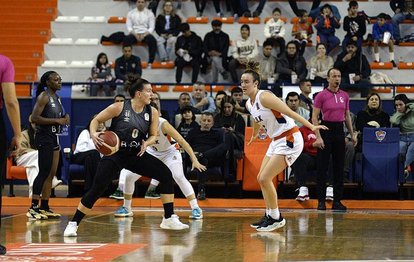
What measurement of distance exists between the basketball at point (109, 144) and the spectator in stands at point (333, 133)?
13.6 ft

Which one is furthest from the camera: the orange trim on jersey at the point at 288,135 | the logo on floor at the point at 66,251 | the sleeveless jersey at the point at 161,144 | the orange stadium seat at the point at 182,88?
the orange stadium seat at the point at 182,88

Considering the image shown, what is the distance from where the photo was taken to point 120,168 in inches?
394

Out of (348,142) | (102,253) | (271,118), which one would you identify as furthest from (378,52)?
(102,253)

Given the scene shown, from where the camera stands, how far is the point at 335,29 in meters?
20.0

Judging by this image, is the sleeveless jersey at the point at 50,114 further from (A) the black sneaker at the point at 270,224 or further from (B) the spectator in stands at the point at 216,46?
(B) the spectator in stands at the point at 216,46

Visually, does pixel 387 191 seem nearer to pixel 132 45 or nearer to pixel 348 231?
pixel 348 231

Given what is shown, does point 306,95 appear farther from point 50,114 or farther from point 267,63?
point 50,114

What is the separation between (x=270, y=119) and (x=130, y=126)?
173 centimetres

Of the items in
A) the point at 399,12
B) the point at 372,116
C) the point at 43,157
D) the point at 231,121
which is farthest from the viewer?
the point at 399,12

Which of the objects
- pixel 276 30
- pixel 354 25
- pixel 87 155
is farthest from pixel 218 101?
pixel 354 25

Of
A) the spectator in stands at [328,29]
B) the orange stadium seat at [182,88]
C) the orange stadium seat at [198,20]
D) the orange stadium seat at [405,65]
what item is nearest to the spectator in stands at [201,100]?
the orange stadium seat at [182,88]

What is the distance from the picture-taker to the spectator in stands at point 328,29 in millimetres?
19438

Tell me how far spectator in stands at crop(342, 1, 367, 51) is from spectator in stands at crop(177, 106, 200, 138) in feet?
A: 18.0

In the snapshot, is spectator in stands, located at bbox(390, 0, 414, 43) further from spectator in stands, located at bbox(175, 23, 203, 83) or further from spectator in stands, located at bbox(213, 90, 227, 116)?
spectator in stands, located at bbox(213, 90, 227, 116)
